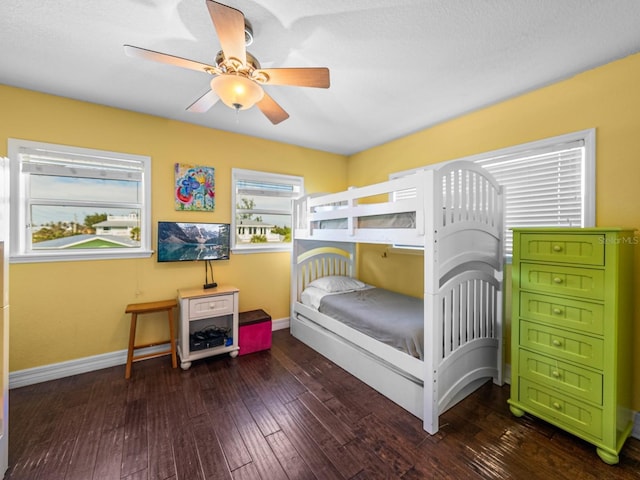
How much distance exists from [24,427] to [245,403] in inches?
57.7

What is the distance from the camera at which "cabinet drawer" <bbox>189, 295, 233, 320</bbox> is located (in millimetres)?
2639

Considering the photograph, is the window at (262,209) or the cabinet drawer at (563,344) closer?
the cabinet drawer at (563,344)

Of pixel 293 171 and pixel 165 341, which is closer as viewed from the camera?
pixel 165 341

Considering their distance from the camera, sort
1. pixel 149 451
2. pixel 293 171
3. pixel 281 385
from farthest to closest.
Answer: pixel 293 171 < pixel 281 385 < pixel 149 451

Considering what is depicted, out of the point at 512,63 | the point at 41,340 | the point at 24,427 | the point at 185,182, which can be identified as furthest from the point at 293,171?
the point at 24,427

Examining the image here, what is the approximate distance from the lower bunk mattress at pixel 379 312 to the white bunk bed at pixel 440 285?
7 cm

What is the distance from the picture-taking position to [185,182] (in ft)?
9.64

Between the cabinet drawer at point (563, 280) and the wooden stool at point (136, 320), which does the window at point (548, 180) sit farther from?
the wooden stool at point (136, 320)

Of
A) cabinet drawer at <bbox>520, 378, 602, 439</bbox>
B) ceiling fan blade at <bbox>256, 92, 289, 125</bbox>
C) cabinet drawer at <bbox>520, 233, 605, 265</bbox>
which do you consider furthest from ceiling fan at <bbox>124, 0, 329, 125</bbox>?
cabinet drawer at <bbox>520, 378, 602, 439</bbox>

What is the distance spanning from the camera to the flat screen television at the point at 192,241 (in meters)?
2.76

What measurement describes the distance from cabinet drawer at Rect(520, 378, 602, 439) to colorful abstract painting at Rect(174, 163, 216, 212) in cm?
335

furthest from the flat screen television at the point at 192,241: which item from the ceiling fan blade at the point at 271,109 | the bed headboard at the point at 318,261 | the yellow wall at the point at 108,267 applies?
the ceiling fan blade at the point at 271,109

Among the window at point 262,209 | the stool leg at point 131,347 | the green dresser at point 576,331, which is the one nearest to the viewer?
the green dresser at point 576,331

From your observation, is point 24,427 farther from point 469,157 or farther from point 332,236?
point 469,157
